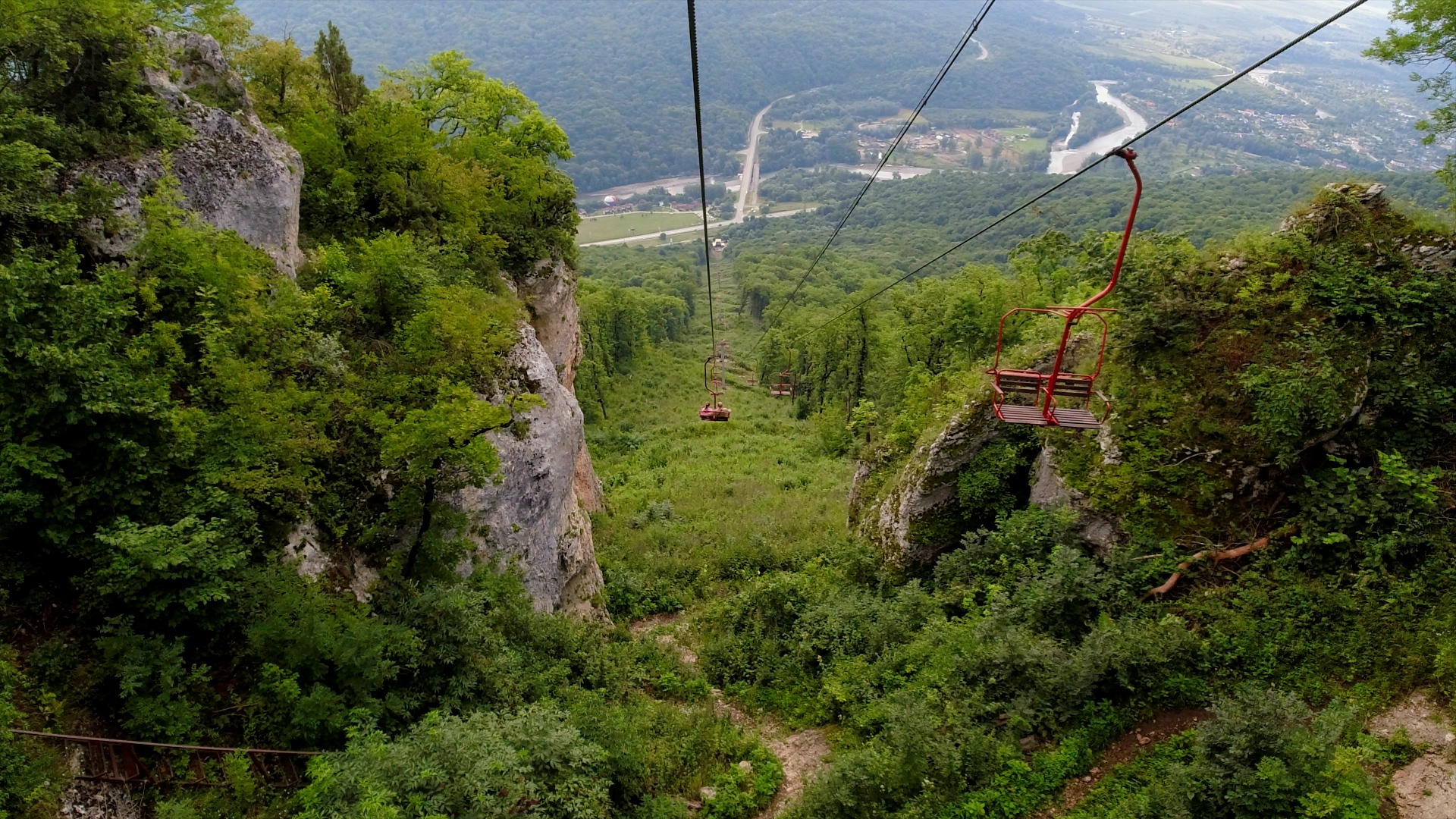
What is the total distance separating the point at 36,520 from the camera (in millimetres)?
8219

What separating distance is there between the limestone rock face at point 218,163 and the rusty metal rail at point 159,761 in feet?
27.6

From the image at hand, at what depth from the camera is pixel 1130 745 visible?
31.8 ft

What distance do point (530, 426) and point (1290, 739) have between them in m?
14.5

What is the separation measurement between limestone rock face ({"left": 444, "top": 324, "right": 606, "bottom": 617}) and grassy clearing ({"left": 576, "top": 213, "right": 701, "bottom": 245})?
153m

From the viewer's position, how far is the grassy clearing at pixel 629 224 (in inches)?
6604

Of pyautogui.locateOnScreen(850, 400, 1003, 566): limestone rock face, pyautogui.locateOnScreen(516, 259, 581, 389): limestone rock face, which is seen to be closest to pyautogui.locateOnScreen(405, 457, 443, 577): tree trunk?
pyautogui.locateOnScreen(850, 400, 1003, 566): limestone rock face

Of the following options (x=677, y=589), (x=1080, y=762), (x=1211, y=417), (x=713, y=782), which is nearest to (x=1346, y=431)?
(x=1211, y=417)

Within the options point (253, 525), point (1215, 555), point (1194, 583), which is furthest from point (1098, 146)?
point (253, 525)

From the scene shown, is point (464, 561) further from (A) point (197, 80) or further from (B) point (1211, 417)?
(B) point (1211, 417)

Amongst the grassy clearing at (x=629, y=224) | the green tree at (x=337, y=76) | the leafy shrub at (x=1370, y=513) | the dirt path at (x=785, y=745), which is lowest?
the grassy clearing at (x=629, y=224)

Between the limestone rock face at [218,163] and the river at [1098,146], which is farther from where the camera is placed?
the river at [1098,146]

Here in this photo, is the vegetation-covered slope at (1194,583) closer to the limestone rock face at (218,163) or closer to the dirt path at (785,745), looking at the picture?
the dirt path at (785,745)

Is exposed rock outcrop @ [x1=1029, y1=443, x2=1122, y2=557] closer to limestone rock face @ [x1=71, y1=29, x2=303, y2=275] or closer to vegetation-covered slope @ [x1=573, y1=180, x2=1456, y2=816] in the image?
vegetation-covered slope @ [x1=573, y1=180, x2=1456, y2=816]

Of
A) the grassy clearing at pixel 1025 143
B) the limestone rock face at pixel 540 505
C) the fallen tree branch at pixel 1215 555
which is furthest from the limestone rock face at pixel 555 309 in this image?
the grassy clearing at pixel 1025 143
